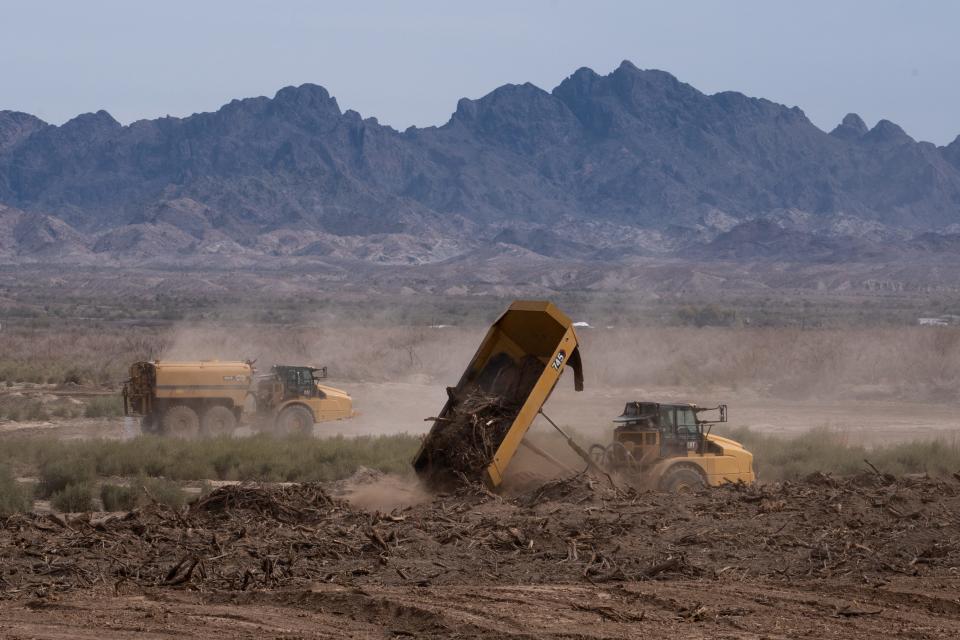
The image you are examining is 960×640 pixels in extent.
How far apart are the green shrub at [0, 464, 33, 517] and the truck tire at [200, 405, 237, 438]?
809 centimetres

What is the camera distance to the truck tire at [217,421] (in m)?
29.0

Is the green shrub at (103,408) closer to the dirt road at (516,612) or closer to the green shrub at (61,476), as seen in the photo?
the green shrub at (61,476)

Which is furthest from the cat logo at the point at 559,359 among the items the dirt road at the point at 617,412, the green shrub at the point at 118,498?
the dirt road at the point at 617,412

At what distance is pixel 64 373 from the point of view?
44938 mm

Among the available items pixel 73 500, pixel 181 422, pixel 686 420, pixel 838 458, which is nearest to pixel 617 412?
pixel 838 458

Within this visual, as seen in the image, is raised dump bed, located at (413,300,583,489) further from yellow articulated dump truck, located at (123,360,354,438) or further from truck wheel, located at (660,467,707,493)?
yellow articulated dump truck, located at (123,360,354,438)

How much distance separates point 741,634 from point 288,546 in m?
5.52

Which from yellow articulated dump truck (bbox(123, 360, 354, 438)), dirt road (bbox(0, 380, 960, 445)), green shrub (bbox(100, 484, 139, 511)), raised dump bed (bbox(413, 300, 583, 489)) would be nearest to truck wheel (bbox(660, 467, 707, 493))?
raised dump bed (bbox(413, 300, 583, 489))

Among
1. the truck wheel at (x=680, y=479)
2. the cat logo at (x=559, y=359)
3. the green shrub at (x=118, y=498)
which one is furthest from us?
the green shrub at (x=118, y=498)

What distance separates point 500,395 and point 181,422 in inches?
510

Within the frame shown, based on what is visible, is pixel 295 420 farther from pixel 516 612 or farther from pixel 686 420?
pixel 516 612

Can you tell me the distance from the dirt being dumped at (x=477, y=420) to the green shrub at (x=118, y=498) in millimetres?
4901

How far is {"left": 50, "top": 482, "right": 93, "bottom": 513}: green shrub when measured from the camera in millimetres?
19453

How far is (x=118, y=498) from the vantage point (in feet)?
64.8
